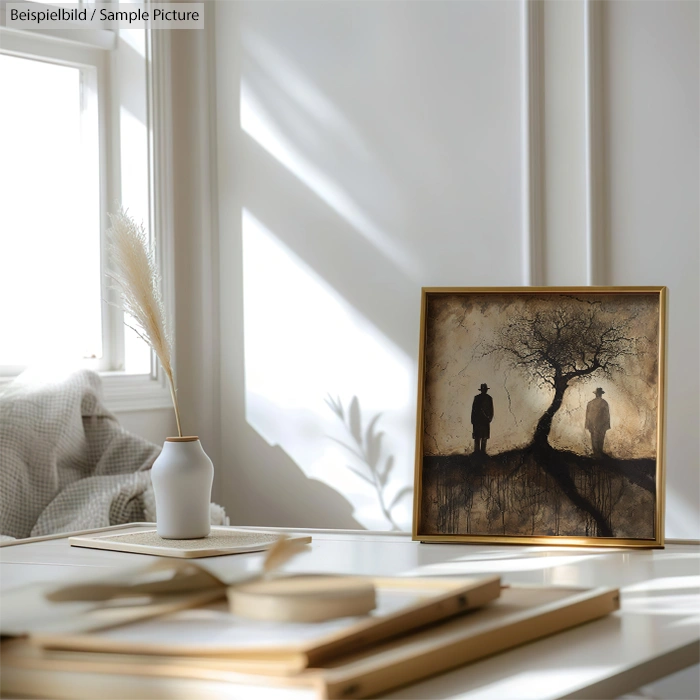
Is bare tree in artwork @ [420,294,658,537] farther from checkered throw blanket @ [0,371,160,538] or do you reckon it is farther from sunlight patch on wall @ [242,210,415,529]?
sunlight patch on wall @ [242,210,415,529]

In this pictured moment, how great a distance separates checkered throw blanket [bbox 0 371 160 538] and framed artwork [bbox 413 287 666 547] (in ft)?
4.05

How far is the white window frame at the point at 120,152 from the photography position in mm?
3082

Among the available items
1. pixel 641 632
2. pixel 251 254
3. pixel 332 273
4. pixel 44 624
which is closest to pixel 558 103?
pixel 332 273

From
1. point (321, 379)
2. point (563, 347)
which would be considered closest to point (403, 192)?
point (321, 379)

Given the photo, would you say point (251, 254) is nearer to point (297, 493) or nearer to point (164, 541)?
point (297, 493)

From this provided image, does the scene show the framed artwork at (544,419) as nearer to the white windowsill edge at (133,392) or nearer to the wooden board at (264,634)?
the wooden board at (264,634)

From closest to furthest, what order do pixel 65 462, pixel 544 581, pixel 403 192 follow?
1. pixel 544 581
2. pixel 65 462
3. pixel 403 192

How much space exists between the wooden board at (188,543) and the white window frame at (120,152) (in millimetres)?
1706

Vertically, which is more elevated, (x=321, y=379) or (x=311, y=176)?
(x=311, y=176)

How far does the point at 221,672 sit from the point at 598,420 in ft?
2.68

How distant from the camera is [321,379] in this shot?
299cm

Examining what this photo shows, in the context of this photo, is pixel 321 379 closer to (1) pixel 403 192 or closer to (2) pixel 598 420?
(1) pixel 403 192

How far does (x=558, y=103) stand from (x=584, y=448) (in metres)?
1.55

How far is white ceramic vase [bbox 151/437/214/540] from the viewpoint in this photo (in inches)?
51.6
